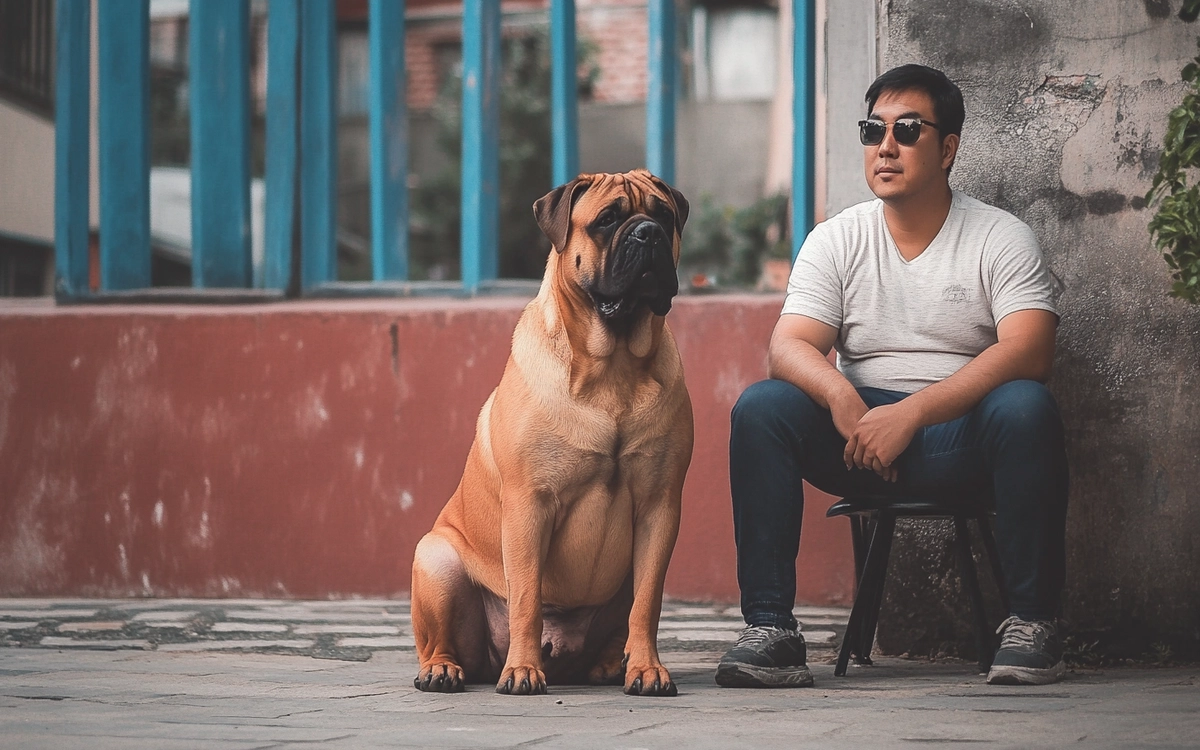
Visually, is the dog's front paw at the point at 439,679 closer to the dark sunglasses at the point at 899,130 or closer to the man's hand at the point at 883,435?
the man's hand at the point at 883,435

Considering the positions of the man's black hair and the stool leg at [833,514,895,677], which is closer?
the stool leg at [833,514,895,677]

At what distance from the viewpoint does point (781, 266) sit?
9.96 meters

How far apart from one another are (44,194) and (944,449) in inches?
374

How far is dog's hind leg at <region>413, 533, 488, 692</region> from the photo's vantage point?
3.63 m

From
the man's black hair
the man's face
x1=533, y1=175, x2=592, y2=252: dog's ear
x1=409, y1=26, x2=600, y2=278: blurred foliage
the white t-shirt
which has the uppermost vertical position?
x1=409, y1=26, x2=600, y2=278: blurred foliage

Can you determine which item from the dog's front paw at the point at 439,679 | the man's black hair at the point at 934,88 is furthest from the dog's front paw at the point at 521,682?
the man's black hair at the point at 934,88

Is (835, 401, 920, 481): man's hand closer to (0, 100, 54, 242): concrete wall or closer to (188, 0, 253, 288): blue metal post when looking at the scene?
(188, 0, 253, 288): blue metal post

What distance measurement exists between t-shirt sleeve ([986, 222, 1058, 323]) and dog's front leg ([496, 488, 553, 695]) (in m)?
1.39

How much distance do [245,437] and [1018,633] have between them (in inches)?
132

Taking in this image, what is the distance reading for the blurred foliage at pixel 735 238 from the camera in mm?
15617

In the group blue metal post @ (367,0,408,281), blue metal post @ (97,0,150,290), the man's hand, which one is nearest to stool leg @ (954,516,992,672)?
the man's hand

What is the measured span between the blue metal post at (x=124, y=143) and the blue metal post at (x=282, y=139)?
56 centimetres

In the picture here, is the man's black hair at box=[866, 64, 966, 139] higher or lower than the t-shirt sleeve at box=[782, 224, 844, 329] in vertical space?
higher

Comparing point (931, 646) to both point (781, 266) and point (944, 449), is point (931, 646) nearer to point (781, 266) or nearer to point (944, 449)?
point (944, 449)
